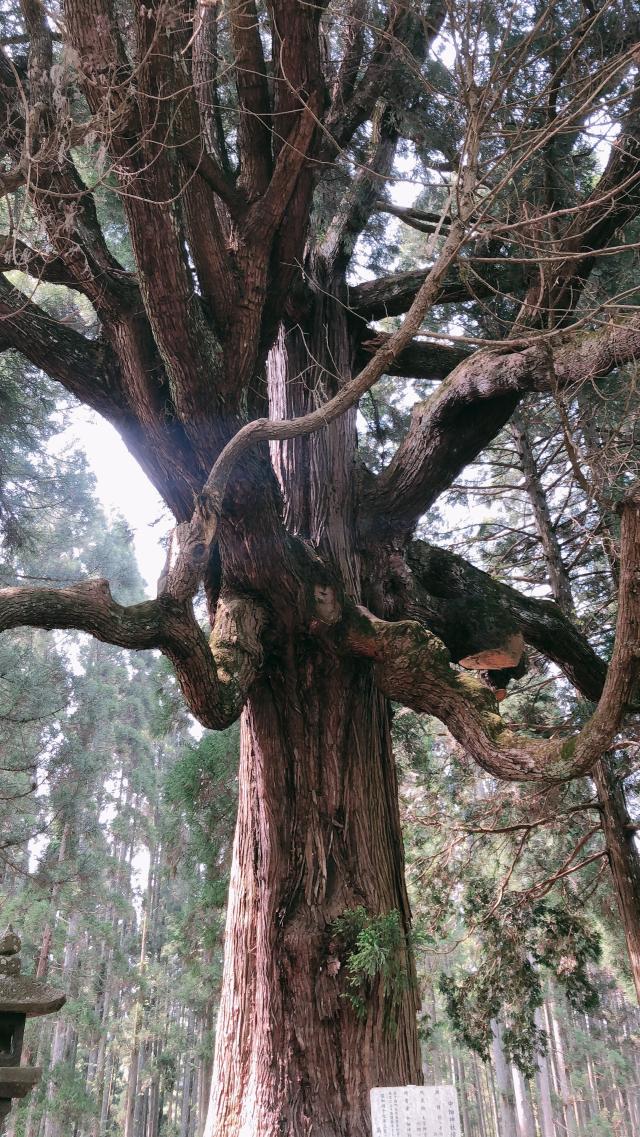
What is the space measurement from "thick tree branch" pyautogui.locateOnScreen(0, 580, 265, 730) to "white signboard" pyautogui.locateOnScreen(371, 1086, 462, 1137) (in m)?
2.04

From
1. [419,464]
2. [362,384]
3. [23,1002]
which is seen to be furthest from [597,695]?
[23,1002]

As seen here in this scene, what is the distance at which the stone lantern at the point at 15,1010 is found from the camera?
3.89 meters

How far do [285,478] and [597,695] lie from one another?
272 cm

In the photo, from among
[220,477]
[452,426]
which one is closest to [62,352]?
[220,477]

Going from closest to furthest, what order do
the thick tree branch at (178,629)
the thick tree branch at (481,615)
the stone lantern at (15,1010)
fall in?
the thick tree branch at (178,629) < the stone lantern at (15,1010) < the thick tree branch at (481,615)

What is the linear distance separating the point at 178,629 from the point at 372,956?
1.94 m

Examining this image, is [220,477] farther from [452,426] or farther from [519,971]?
[519,971]

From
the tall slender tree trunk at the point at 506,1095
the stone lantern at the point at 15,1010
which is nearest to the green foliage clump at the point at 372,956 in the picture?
the stone lantern at the point at 15,1010

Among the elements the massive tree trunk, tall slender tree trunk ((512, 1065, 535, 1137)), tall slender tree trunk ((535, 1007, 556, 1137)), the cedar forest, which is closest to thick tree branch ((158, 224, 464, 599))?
the cedar forest

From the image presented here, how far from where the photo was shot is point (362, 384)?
359 centimetres

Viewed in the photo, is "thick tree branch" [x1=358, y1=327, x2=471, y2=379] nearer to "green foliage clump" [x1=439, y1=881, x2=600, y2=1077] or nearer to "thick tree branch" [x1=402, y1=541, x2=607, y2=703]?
"thick tree branch" [x1=402, y1=541, x2=607, y2=703]

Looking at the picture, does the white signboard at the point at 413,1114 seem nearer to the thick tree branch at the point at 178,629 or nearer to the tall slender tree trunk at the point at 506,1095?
the thick tree branch at the point at 178,629

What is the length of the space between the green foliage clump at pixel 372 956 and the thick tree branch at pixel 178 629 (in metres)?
1.26

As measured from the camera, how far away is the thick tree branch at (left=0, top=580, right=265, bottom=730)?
340 cm
